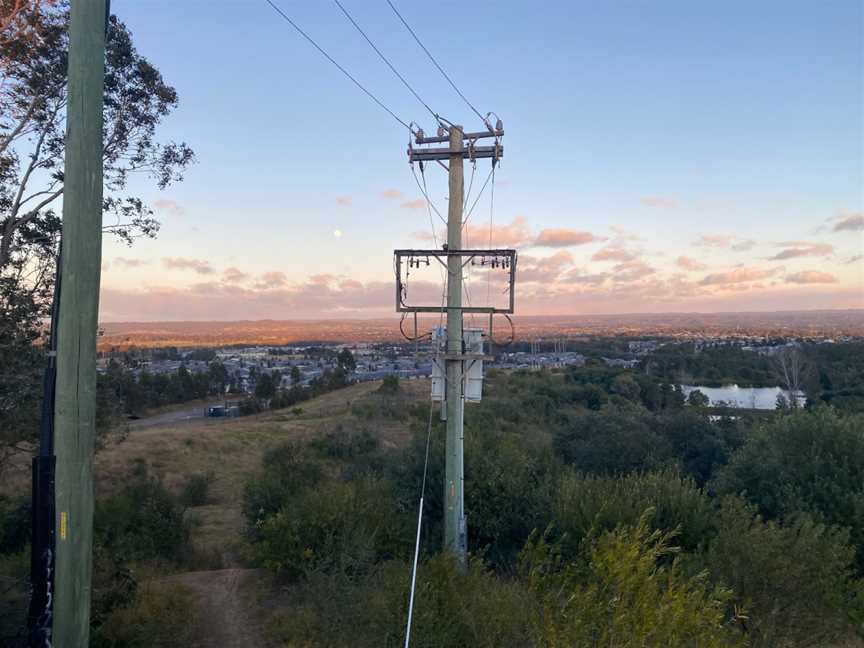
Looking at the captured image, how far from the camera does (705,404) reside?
138ft

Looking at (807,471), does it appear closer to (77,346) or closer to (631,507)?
(631,507)

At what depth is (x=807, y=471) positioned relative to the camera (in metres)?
12.9

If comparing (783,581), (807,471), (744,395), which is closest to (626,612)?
(783,581)

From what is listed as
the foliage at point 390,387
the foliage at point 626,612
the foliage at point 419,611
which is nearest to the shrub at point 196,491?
the foliage at point 419,611

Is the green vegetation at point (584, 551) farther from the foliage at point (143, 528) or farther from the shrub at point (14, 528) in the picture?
the shrub at point (14, 528)

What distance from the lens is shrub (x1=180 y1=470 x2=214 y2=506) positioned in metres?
19.8

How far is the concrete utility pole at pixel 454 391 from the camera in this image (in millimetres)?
9852

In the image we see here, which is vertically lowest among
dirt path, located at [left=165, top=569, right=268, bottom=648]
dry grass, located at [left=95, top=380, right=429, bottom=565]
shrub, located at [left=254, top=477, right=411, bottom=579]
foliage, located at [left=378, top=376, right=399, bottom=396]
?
dry grass, located at [left=95, top=380, right=429, bottom=565]

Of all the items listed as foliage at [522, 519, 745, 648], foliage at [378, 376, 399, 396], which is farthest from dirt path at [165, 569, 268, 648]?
foliage at [378, 376, 399, 396]

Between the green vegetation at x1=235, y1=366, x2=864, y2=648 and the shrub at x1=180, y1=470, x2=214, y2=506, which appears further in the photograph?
the shrub at x1=180, y1=470, x2=214, y2=506

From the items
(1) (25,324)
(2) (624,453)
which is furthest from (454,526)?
(2) (624,453)

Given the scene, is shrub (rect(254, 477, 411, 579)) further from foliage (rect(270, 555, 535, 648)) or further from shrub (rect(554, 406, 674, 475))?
shrub (rect(554, 406, 674, 475))

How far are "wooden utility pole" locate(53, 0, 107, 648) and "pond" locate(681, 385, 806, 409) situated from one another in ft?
149

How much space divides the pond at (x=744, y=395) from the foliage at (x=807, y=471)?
30.9 meters
